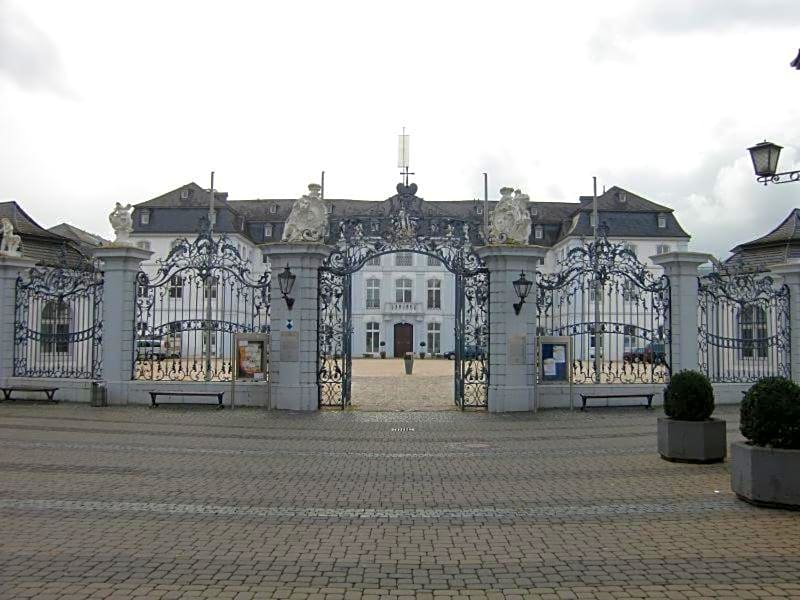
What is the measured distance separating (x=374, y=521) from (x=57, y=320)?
1645 cm

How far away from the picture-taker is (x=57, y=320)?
811 inches

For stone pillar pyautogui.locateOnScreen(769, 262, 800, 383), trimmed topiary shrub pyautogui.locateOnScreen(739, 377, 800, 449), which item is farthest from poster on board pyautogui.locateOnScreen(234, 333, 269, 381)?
stone pillar pyautogui.locateOnScreen(769, 262, 800, 383)

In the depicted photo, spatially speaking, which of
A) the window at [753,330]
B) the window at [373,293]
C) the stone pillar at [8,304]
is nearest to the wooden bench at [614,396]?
the window at [753,330]

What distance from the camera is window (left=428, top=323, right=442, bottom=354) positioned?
65750 millimetres

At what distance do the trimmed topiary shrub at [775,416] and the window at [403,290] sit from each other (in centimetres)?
5788

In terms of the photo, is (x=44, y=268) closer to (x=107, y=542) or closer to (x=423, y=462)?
(x=423, y=462)

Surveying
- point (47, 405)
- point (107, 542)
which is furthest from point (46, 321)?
point (107, 542)

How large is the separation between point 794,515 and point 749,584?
268cm

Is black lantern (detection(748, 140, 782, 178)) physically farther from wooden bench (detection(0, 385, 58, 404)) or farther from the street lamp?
wooden bench (detection(0, 385, 58, 404))

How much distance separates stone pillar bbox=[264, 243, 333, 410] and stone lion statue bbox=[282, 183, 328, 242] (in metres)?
0.45

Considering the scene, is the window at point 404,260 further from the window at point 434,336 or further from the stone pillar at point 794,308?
the stone pillar at point 794,308

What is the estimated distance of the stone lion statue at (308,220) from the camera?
735 inches

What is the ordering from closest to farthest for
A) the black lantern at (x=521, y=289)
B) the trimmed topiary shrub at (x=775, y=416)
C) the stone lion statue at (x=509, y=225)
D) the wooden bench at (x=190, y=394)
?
the trimmed topiary shrub at (x=775, y=416) → the black lantern at (x=521, y=289) → the wooden bench at (x=190, y=394) → the stone lion statue at (x=509, y=225)

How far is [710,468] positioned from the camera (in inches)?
411
